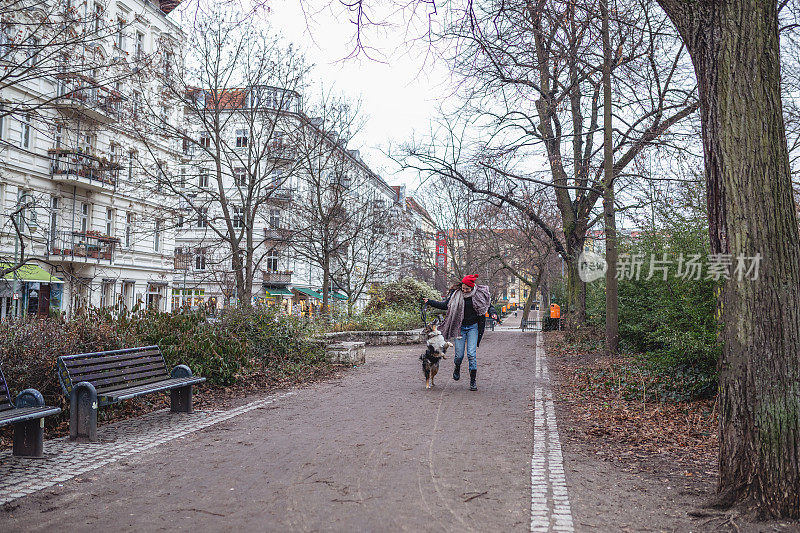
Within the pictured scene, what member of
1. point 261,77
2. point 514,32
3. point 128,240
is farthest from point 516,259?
point 514,32

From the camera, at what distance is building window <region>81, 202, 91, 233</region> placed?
105 ft

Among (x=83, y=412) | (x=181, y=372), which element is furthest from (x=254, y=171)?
(x=83, y=412)

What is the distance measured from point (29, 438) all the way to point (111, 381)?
1312 mm

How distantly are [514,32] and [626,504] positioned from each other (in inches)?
254

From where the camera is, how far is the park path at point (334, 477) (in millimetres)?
4191

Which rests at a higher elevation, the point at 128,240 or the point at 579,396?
the point at 128,240

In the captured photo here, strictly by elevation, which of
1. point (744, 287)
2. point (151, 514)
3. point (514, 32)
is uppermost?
point (514, 32)

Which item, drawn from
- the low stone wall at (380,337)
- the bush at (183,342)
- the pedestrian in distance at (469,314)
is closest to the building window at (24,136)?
the low stone wall at (380,337)

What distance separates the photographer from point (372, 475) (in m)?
5.25

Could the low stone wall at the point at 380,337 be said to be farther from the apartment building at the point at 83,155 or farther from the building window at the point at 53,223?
the building window at the point at 53,223

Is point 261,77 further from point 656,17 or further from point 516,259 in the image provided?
point 516,259

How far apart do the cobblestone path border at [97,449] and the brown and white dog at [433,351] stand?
3.19m

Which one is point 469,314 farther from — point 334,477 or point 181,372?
point 334,477

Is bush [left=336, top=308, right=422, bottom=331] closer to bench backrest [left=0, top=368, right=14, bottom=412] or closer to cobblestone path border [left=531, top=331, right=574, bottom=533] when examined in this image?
cobblestone path border [left=531, top=331, right=574, bottom=533]
